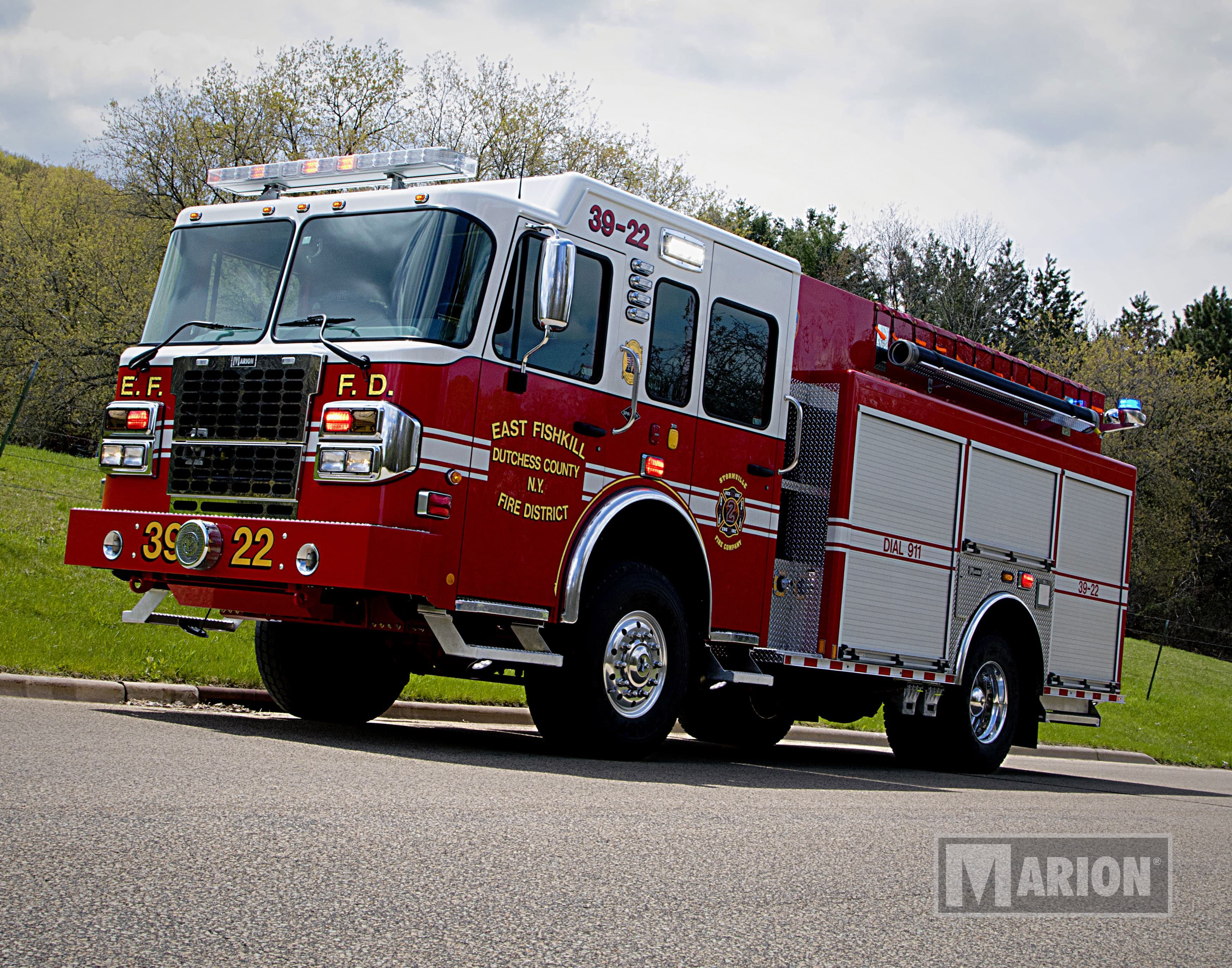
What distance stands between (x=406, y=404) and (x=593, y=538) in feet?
4.82

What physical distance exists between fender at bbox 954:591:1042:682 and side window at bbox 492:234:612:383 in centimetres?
465

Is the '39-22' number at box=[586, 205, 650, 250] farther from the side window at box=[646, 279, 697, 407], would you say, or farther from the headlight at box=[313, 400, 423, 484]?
the headlight at box=[313, 400, 423, 484]

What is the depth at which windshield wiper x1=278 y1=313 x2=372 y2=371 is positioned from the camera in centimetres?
730

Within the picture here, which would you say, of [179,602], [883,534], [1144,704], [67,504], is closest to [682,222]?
[883,534]

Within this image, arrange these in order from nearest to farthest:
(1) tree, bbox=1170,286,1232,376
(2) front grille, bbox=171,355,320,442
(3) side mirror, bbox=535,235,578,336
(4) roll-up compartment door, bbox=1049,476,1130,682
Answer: (3) side mirror, bbox=535,235,578,336 < (2) front grille, bbox=171,355,320,442 < (4) roll-up compartment door, bbox=1049,476,1130,682 < (1) tree, bbox=1170,286,1232,376

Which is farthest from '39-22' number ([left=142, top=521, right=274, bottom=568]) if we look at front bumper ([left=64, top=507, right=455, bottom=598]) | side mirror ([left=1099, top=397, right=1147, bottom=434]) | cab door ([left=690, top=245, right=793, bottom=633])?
side mirror ([left=1099, top=397, right=1147, bottom=434])

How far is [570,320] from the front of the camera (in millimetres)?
8062

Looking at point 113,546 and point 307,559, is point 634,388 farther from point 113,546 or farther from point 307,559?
point 113,546

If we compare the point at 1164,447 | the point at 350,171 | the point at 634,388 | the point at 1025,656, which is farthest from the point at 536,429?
the point at 1164,447

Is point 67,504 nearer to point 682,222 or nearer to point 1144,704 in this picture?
point 682,222

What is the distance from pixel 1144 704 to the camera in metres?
24.4

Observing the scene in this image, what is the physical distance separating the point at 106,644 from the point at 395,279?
A: 4294 millimetres

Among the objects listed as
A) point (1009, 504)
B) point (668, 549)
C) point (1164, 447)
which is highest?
point (1164, 447)

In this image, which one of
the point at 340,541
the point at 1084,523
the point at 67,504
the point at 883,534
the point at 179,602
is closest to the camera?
the point at 340,541
